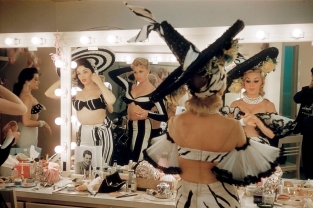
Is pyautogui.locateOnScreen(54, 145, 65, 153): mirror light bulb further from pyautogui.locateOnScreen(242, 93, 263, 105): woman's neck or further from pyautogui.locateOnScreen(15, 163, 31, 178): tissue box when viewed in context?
pyautogui.locateOnScreen(242, 93, 263, 105): woman's neck

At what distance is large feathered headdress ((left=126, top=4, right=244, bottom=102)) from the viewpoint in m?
1.61

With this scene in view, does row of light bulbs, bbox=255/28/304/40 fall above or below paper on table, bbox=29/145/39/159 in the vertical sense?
above

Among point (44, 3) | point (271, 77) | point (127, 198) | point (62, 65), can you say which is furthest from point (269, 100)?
point (44, 3)

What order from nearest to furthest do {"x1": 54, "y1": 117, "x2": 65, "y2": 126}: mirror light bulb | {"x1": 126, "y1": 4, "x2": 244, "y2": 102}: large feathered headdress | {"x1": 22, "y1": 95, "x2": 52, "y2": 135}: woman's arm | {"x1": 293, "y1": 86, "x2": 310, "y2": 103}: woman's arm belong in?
{"x1": 126, "y1": 4, "x2": 244, "y2": 102}: large feathered headdress → {"x1": 293, "y1": 86, "x2": 310, "y2": 103}: woman's arm → {"x1": 54, "y1": 117, "x2": 65, "y2": 126}: mirror light bulb → {"x1": 22, "y1": 95, "x2": 52, "y2": 135}: woman's arm

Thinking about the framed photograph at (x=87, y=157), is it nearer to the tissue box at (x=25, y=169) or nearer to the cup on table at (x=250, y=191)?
the tissue box at (x=25, y=169)

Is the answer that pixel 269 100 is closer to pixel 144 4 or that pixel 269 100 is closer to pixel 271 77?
pixel 271 77

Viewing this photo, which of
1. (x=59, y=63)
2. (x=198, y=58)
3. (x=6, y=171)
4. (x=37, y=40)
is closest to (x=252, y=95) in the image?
(x=198, y=58)

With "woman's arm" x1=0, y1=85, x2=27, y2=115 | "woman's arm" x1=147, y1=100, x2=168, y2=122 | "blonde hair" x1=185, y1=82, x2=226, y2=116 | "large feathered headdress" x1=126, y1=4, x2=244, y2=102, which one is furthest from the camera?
"woman's arm" x1=147, y1=100, x2=168, y2=122

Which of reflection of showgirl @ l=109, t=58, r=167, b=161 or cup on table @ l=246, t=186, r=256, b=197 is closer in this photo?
cup on table @ l=246, t=186, r=256, b=197

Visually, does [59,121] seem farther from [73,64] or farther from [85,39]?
[85,39]

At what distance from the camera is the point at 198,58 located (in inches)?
64.5

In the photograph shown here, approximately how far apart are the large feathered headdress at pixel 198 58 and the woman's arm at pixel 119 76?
0.79m

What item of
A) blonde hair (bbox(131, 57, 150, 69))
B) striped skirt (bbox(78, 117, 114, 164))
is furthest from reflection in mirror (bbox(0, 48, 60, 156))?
blonde hair (bbox(131, 57, 150, 69))

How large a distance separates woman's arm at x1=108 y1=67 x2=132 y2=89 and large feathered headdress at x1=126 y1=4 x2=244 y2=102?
791 millimetres
